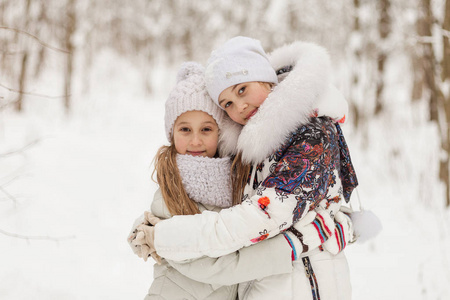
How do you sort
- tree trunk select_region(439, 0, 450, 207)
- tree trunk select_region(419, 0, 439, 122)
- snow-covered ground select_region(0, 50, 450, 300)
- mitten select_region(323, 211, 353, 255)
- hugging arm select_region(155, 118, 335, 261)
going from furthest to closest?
tree trunk select_region(419, 0, 439, 122)
tree trunk select_region(439, 0, 450, 207)
snow-covered ground select_region(0, 50, 450, 300)
mitten select_region(323, 211, 353, 255)
hugging arm select_region(155, 118, 335, 261)

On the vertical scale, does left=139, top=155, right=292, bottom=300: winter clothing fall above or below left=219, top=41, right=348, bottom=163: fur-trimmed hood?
below

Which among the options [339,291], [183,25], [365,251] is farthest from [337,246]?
[183,25]

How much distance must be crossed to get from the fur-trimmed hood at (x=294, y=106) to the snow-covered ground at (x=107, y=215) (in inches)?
47.4

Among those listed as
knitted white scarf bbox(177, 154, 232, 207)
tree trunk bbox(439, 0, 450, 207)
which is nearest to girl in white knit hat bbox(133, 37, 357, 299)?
knitted white scarf bbox(177, 154, 232, 207)

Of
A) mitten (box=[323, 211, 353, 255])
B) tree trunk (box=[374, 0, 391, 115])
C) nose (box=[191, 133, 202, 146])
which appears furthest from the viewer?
tree trunk (box=[374, 0, 391, 115])

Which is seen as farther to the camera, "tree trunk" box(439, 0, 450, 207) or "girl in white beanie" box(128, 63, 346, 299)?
"tree trunk" box(439, 0, 450, 207)

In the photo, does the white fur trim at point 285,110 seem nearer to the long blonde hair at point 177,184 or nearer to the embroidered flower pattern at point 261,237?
the long blonde hair at point 177,184

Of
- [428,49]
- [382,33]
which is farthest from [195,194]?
[382,33]

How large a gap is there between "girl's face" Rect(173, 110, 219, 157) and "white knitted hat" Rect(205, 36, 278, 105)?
4.5 inches

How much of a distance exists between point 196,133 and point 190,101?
154 mm

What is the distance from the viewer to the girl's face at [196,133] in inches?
71.9

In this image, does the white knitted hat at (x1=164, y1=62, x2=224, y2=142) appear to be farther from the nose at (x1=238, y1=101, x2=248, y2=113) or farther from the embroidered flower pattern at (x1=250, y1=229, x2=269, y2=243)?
the embroidered flower pattern at (x1=250, y1=229, x2=269, y2=243)

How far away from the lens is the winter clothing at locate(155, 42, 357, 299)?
140 centimetres

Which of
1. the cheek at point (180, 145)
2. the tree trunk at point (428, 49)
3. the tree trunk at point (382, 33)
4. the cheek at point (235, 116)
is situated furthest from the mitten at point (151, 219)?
the tree trunk at point (382, 33)
